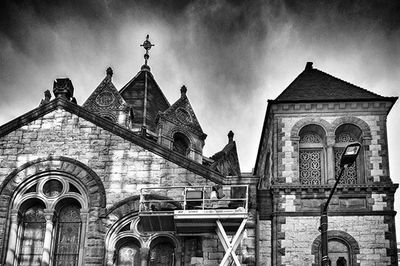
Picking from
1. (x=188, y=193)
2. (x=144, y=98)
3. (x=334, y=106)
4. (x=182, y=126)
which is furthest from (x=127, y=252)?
(x=144, y=98)

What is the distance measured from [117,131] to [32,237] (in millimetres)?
4390

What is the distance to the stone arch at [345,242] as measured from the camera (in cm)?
2445

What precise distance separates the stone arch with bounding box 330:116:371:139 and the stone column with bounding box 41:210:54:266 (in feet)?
35.1

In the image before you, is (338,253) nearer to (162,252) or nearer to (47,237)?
(162,252)

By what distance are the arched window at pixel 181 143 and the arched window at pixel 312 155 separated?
1099 centimetres

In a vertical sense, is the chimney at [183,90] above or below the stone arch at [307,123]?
above

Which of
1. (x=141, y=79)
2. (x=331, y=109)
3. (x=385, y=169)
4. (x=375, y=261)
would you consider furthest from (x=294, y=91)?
(x=141, y=79)

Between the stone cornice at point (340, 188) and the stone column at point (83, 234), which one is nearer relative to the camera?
the stone column at point (83, 234)

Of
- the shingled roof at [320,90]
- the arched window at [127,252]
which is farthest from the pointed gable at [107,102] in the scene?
the arched window at [127,252]

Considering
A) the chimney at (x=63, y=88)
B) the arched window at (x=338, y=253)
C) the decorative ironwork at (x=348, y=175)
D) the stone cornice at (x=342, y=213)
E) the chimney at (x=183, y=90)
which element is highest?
the chimney at (x=183, y=90)

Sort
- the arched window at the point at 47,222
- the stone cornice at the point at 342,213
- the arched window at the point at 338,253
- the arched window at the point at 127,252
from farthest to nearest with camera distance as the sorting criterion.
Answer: the stone cornice at the point at 342,213 < the arched window at the point at 338,253 < the arched window at the point at 47,222 < the arched window at the point at 127,252

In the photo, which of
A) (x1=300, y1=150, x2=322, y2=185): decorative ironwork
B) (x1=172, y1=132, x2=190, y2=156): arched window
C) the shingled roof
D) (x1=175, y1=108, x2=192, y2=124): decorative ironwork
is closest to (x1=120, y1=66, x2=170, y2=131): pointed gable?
(x1=175, y1=108, x2=192, y2=124): decorative ironwork

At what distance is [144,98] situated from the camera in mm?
39219

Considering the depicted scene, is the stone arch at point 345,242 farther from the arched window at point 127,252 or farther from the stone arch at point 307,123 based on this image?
the arched window at point 127,252
